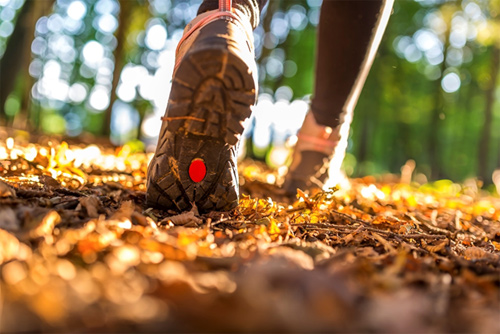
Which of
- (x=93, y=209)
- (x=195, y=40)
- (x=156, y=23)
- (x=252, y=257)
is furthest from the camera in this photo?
(x=156, y=23)

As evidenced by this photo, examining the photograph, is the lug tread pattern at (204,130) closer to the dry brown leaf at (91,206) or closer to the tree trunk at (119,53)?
the dry brown leaf at (91,206)

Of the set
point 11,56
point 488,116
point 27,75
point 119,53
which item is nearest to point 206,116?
point 27,75

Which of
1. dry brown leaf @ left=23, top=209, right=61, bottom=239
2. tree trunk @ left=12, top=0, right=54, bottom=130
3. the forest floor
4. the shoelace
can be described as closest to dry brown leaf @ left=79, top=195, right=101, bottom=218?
the forest floor

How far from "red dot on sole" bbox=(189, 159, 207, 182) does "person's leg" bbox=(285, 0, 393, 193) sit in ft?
2.91

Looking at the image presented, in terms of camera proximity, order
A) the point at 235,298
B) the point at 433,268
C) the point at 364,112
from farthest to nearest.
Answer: the point at 364,112 < the point at 433,268 < the point at 235,298

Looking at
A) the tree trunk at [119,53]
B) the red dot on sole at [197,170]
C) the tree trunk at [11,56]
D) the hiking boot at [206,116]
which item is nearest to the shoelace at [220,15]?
the hiking boot at [206,116]

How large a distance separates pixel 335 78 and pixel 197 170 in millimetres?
906

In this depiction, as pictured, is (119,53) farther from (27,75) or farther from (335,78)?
(335,78)

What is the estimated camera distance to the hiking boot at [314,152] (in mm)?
2279

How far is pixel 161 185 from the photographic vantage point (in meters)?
1.54

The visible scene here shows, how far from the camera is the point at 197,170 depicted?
153cm

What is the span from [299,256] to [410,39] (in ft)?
49.2

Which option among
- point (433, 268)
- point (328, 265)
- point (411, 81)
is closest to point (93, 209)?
point (328, 265)

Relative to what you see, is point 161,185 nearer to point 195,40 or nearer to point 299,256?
point 195,40
